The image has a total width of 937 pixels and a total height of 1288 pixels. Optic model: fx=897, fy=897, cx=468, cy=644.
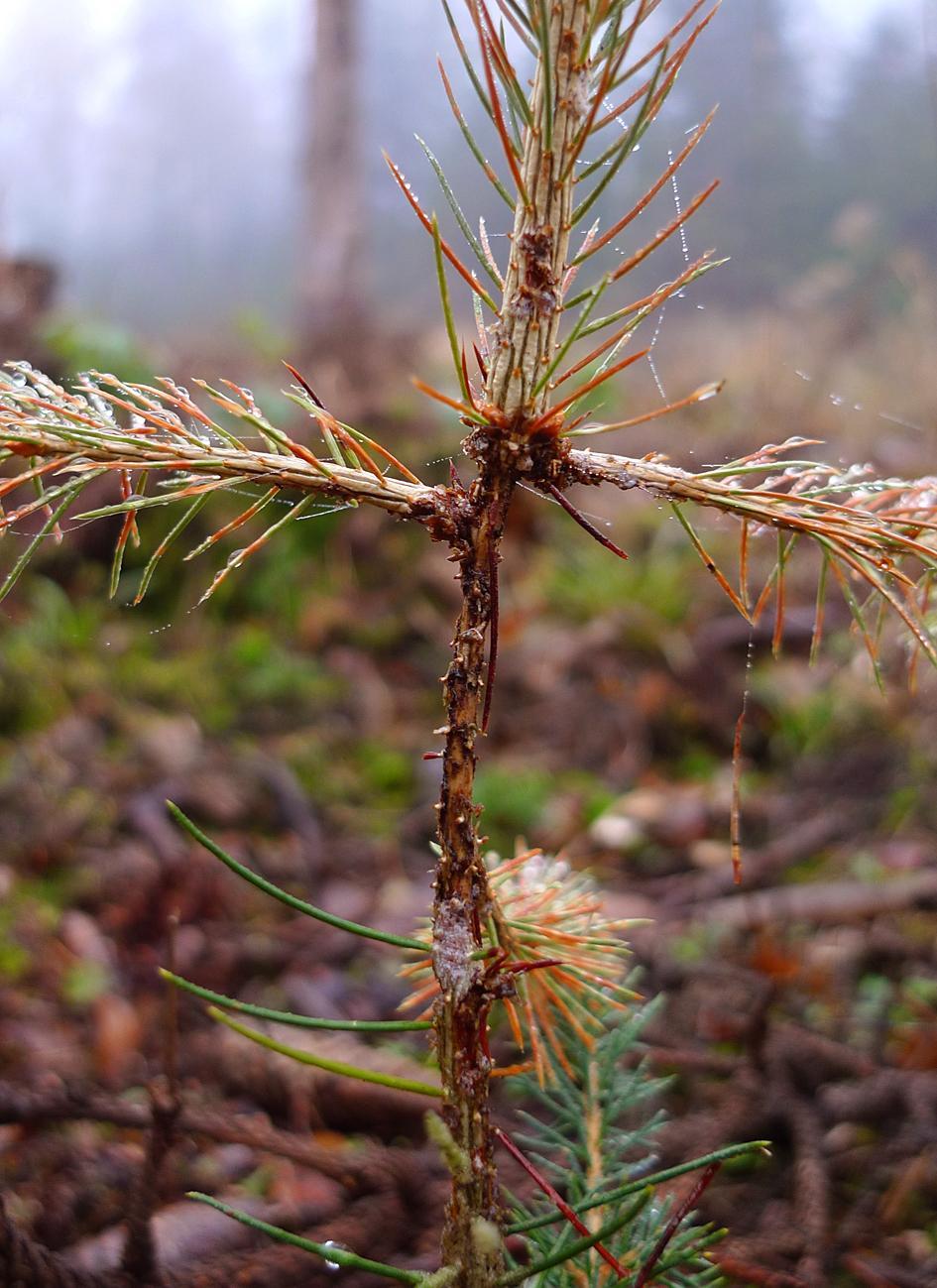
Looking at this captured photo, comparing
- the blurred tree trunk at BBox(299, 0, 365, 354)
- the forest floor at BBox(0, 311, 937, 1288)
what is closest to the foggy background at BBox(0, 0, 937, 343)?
the blurred tree trunk at BBox(299, 0, 365, 354)

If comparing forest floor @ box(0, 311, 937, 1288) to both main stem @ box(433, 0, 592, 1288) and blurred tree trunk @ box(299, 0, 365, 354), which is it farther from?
blurred tree trunk @ box(299, 0, 365, 354)

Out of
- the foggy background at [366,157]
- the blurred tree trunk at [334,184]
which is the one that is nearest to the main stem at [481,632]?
the foggy background at [366,157]

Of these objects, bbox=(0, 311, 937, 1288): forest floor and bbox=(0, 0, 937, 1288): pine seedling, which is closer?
bbox=(0, 0, 937, 1288): pine seedling

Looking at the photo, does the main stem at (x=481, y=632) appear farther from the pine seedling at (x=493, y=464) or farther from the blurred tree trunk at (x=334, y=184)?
the blurred tree trunk at (x=334, y=184)

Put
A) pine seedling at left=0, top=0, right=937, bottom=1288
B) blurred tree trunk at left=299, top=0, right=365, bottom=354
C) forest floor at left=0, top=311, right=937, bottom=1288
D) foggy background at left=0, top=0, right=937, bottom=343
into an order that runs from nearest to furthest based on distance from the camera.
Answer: pine seedling at left=0, top=0, right=937, bottom=1288, forest floor at left=0, top=311, right=937, bottom=1288, blurred tree trunk at left=299, top=0, right=365, bottom=354, foggy background at left=0, top=0, right=937, bottom=343

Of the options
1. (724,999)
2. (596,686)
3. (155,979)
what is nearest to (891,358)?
(596,686)

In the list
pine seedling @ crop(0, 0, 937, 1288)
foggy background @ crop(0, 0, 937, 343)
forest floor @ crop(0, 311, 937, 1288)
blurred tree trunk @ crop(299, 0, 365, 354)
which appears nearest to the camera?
pine seedling @ crop(0, 0, 937, 1288)
